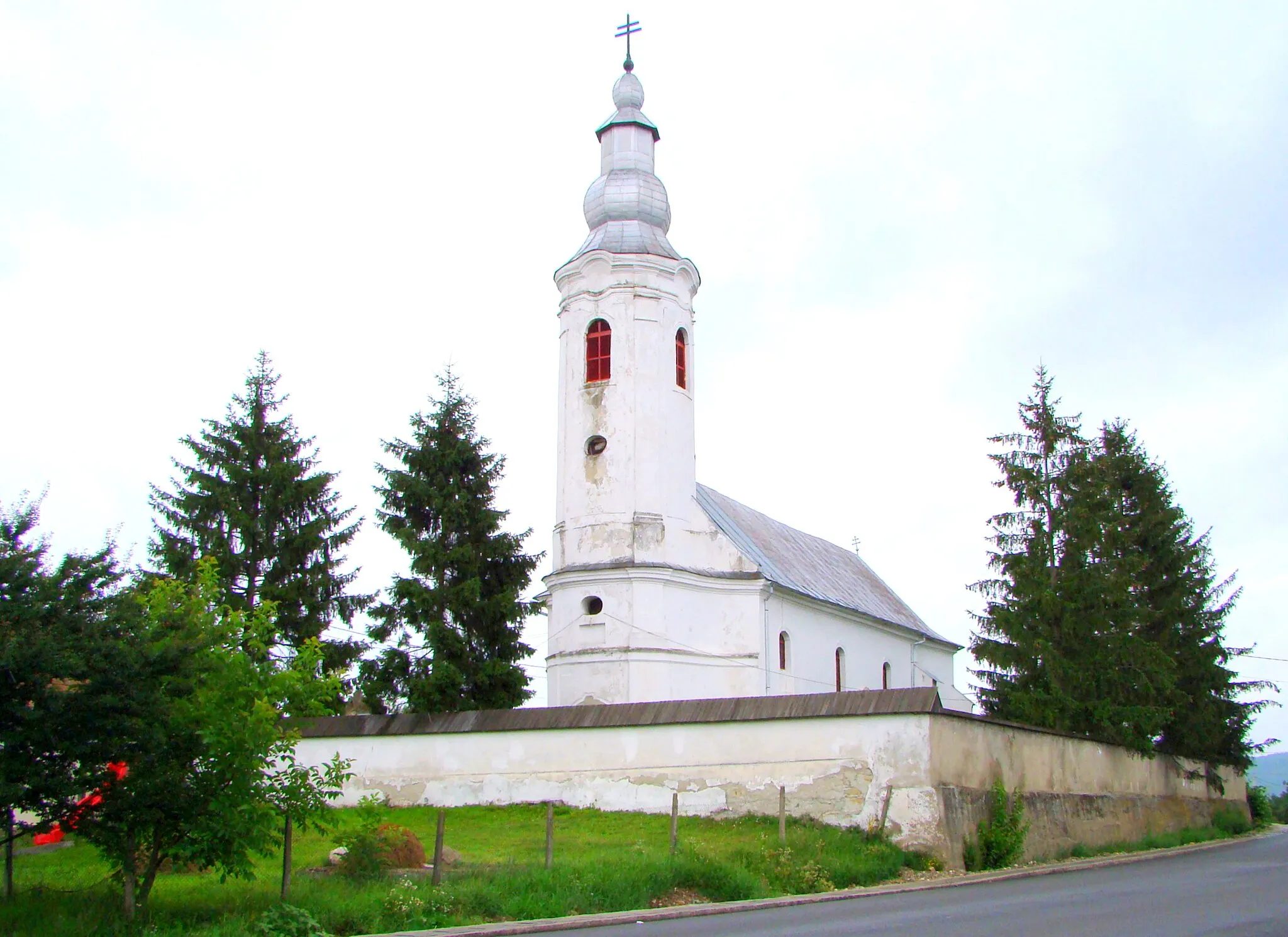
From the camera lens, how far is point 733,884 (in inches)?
606

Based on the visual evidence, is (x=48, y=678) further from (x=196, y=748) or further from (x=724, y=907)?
(x=724, y=907)

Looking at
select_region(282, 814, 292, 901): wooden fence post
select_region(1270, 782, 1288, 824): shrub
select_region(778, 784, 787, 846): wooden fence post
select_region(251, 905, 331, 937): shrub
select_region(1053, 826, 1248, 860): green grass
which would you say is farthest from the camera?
select_region(1270, 782, 1288, 824): shrub

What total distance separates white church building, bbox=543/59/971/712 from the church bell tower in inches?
1.4

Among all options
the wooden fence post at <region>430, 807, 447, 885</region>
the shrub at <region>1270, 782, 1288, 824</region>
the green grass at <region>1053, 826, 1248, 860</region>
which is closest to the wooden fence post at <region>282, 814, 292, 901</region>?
the wooden fence post at <region>430, 807, 447, 885</region>

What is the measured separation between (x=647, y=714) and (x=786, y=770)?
9.34 ft

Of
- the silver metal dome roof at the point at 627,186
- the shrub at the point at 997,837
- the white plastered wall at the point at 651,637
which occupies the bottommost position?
the shrub at the point at 997,837

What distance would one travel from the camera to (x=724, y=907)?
14.5m

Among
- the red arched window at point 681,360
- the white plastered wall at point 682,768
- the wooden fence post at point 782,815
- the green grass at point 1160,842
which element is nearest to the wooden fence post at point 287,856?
the wooden fence post at point 782,815

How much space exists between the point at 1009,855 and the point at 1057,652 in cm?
872

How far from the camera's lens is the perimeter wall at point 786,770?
64.7 feet

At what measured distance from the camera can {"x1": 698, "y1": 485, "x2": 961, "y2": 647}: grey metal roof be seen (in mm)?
34469

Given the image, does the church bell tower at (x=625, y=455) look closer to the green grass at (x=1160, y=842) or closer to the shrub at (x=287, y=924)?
the green grass at (x=1160, y=842)

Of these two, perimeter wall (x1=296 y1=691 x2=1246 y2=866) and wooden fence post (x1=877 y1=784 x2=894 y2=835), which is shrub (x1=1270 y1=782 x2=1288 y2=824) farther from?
wooden fence post (x1=877 y1=784 x2=894 y2=835)

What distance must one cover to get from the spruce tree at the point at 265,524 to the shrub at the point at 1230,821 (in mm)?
23379
